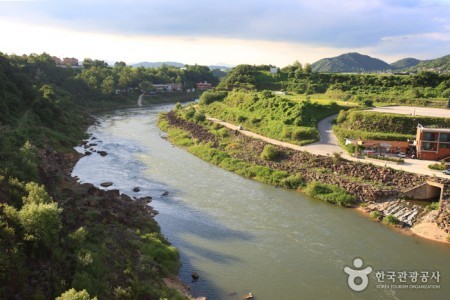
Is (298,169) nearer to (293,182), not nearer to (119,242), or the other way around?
(293,182)

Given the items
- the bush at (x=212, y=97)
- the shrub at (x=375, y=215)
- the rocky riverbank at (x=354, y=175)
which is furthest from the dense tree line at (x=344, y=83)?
the shrub at (x=375, y=215)

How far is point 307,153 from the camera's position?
39.5 m

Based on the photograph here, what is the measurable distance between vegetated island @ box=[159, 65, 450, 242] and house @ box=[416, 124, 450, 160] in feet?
14.2

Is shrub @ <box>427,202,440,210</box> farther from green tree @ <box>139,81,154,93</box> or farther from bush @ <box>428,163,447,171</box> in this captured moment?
green tree @ <box>139,81,154,93</box>

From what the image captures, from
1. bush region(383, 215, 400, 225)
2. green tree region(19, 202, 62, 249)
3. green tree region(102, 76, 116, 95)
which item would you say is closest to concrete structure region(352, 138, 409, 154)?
bush region(383, 215, 400, 225)

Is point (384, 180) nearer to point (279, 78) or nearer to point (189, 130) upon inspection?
point (189, 130)

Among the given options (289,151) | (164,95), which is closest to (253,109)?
(289,151)

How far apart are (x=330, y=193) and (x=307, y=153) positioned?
27.1 ft

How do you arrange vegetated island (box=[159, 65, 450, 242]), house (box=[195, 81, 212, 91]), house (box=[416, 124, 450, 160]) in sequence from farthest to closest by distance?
house (box=[195, 81, 212, 91]) < house (box=[416, 124, 450, 160]) < vegetated island (box=[159, 65, 450, 242])

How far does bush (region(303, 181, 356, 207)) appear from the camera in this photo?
3073cm

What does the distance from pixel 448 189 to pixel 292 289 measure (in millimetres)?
16990

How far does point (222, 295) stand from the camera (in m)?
18.7

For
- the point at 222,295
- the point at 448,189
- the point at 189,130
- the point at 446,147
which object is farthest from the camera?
the point at 189,130

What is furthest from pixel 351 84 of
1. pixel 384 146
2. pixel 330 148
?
pixel 384 146
